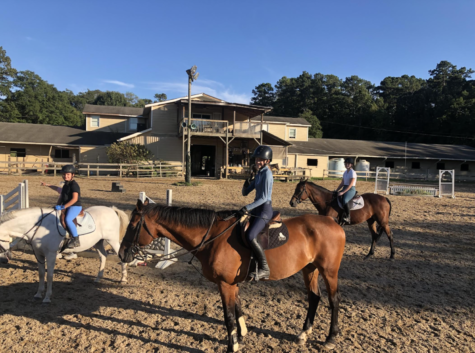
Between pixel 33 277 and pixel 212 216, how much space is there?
4.51 m

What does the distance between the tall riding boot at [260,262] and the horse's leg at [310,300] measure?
0.86 meters

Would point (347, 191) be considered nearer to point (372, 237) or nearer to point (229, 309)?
point (372, 237)

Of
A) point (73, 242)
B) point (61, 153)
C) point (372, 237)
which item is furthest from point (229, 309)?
point (61, 153)

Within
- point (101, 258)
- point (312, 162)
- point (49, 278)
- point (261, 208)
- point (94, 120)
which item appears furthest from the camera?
point (312, 162)

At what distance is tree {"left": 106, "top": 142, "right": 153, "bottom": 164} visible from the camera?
24.8 m

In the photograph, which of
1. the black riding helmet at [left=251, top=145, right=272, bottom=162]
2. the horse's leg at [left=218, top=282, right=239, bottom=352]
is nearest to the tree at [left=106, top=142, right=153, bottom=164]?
the black riding helmet at [left=251, top=145, right=272, bottom=162]

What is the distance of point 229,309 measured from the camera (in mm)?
3443

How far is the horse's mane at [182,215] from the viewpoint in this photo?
3.58 meters

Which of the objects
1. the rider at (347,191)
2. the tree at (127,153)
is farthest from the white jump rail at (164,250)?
the tree at (127,153)

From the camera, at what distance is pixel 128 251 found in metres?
3.42

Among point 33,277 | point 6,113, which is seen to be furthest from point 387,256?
point 6,113

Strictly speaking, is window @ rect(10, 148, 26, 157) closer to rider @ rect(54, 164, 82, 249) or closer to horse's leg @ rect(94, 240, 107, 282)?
horse's leg @ rect(94, 240, 107, 282)

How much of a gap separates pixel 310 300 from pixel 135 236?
2.59 metres

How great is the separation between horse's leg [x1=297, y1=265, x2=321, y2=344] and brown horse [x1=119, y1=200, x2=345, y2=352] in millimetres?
12
